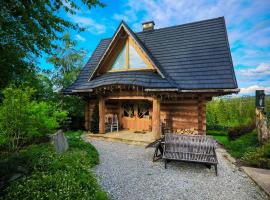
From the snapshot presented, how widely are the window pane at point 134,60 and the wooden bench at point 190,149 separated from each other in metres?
5.95

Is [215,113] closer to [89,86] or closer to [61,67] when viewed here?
[89,86]

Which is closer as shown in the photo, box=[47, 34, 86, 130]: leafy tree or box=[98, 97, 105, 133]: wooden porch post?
box=[98, 97, 105, 133]: wooden porch post

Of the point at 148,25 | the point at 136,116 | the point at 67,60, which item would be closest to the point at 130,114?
the point at 136,116

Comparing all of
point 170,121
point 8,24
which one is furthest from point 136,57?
point 8,24

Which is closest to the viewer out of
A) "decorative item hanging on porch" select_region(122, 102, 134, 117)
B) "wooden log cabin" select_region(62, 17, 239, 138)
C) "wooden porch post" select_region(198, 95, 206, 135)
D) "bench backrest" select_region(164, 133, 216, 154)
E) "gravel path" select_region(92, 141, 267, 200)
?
"gravel path" select_region(92, 141, 267, 200)

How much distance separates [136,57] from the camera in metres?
12.2

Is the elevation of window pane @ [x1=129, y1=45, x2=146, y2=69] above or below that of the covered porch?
above

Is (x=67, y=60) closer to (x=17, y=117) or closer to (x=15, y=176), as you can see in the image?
(x=17, y=117)

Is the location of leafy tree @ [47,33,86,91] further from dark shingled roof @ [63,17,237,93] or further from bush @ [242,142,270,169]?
bush @ [242,142,270,169]

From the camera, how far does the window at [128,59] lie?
474 inches

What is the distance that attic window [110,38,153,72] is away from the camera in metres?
12.0

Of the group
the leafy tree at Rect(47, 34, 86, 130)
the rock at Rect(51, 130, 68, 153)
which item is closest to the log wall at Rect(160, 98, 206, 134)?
the rock at Rect(51, 130, 68, 153)

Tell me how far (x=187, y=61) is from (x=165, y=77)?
2.21 metres

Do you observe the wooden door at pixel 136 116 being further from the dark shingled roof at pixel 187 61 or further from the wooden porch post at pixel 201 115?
the wooden porch post at pixel 201 115
